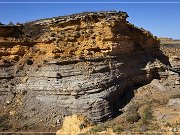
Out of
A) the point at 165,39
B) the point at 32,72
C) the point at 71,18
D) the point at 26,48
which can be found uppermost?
the point at 165,39

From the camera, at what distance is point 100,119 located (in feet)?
68.6

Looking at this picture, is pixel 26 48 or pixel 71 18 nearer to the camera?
pixel 71 18

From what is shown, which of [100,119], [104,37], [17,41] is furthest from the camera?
[17,41]

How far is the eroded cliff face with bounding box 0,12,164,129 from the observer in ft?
71.3

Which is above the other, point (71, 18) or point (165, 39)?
point (165, 39)

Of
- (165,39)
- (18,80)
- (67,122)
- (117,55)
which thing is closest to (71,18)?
(117,55)

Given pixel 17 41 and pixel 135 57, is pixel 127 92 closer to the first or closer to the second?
pixel 135 57

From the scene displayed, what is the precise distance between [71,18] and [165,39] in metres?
60.5

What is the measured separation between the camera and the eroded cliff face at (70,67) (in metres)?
21.7

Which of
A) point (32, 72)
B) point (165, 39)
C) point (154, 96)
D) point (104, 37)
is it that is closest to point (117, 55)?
point (104, 37)

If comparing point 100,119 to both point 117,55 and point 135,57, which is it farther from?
point 135,57

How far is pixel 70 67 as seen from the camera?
22.6 meters

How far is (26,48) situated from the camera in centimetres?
2591

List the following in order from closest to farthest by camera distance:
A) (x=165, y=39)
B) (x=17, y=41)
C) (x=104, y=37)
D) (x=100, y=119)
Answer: (x=100, y=119)
(x=104, y=37)
(x=17, y=41)
(x=165, y=39)
